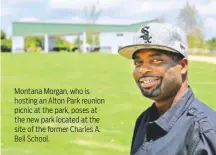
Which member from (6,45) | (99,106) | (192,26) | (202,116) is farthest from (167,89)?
(6,45)

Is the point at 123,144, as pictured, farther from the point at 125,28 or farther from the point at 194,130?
the point at 125,28

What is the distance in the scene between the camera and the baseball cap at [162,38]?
1896 mm

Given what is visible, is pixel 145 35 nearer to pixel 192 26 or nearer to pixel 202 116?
pixel 202 116

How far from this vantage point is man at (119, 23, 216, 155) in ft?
5.94

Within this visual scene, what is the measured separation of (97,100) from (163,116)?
380 inches

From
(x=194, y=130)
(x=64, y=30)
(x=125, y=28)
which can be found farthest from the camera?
(x=64, y=30)

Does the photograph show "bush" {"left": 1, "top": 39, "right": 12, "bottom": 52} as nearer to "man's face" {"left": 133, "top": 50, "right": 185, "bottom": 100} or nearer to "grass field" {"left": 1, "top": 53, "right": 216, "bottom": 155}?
"grass field" {"left": 1, "top": 53, "right": 216, "bottom": 155}

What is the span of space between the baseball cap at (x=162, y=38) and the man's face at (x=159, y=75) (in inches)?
1.7

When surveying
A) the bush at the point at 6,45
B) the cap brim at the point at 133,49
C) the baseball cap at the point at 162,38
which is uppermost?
the baseball cap at the point at 162,38

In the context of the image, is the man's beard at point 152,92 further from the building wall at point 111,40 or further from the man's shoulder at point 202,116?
the building wall at point 111,40

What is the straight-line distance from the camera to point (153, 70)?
6.40 feet

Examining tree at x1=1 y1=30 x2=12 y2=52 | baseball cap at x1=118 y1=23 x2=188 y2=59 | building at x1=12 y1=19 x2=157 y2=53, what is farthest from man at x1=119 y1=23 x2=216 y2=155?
building at x1=12 y1=19 x2=157 y2=53

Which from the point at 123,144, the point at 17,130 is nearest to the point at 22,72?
the point at 17,130

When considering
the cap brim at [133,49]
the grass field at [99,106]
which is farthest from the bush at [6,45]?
the cap brim at [133,49]
